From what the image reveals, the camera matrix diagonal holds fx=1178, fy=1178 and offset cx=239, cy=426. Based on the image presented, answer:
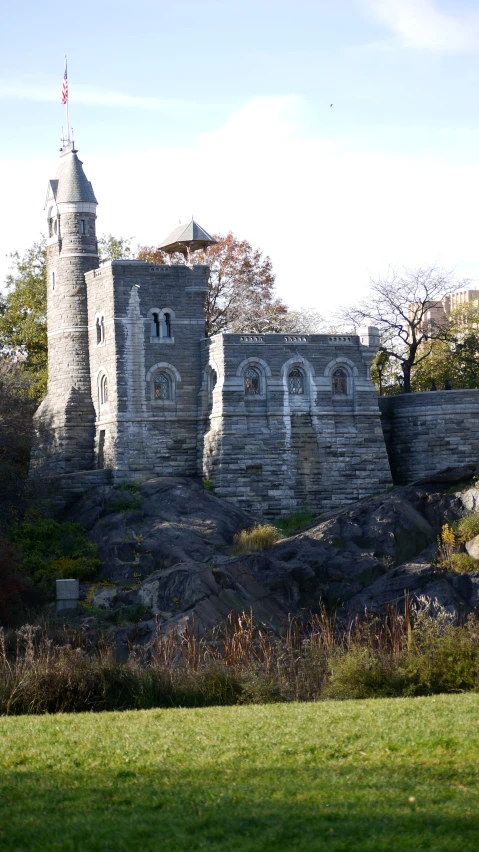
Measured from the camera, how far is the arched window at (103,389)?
1854 inches

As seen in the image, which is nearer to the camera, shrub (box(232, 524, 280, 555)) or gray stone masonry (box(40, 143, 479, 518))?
shrub (box(232, 524, 280, 555))

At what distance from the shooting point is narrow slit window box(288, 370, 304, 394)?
151 feet

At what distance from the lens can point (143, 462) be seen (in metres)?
45.6

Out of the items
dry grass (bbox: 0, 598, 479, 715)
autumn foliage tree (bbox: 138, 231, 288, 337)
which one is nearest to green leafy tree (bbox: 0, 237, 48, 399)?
autumn foliage tree (bbox: 138, 231, 288, 337)

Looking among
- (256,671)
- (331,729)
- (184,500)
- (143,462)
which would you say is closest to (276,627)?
(184,500)

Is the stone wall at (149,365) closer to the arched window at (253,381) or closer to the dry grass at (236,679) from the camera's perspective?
the arched window at (253,381)

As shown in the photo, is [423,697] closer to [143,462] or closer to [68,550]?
[68,550]

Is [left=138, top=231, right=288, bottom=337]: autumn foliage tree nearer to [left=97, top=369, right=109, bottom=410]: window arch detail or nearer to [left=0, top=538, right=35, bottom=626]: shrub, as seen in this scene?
[left=97, top=369, right=109, bottom=410]: window arch detail

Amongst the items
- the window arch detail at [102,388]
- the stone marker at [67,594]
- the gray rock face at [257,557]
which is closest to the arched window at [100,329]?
the window arch detail at [102,388]

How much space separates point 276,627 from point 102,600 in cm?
575

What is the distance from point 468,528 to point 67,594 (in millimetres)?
14668

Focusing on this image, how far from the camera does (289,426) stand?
45.6 meters

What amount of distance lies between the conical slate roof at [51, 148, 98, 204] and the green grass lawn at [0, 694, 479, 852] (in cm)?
3627

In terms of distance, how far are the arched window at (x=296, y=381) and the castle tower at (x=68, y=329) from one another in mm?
8369
